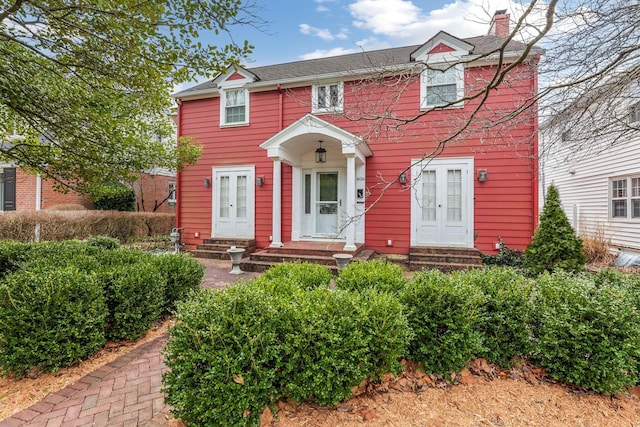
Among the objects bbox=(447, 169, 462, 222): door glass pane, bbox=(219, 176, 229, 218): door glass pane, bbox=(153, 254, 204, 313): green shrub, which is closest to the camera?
bbox=(153, 254, 204, 313): green shrub

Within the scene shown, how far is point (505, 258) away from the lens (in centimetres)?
748

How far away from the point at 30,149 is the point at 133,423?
181 inches

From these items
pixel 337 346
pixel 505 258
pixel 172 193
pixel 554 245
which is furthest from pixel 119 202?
pixel 554 245

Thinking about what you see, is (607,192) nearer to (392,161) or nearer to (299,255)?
(392,161)

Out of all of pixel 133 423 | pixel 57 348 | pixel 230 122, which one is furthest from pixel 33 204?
pixel 133 423

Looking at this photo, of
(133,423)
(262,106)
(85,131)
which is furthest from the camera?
(262,106)

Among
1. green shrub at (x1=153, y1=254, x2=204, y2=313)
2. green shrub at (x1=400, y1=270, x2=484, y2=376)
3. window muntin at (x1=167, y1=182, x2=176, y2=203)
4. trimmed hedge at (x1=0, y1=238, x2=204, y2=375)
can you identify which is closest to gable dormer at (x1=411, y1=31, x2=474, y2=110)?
green shrub at (x1=400, y1=270, x2=484, y2=376)

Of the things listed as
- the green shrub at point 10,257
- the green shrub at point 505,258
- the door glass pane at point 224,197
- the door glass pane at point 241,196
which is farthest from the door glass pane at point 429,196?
the green shrub at point 10,257

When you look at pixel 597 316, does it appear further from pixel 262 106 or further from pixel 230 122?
pixel 230 122

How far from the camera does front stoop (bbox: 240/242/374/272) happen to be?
294 inches

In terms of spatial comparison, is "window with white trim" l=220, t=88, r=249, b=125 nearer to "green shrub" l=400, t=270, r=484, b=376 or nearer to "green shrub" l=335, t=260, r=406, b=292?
"green shrub" l=335, t=260, r=406, b=292

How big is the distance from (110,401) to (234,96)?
29.8 feet

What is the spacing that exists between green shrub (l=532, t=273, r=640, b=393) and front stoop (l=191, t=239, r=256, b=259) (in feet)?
25.3

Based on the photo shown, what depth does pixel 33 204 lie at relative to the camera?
11.7 m
